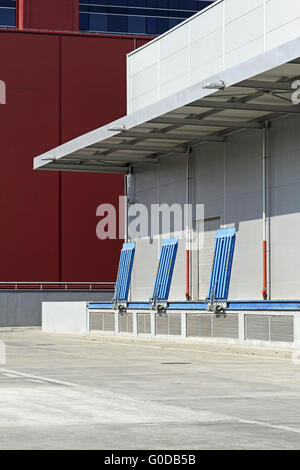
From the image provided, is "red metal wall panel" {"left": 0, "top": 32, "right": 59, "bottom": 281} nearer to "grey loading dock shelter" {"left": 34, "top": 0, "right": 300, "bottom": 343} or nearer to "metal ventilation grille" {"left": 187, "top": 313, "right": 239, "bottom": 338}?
"grey loading dock shelter" {"left": 34, "top": 0, "right": 300, "bottom": 343}

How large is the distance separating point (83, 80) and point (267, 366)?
33.3 metres

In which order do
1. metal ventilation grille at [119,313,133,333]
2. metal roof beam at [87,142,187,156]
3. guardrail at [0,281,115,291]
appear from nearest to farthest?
metal ventilation grille at [119,313,133,333]
metal roof beam at [87,142,187,156]
guardrail at [0,281,115,291]

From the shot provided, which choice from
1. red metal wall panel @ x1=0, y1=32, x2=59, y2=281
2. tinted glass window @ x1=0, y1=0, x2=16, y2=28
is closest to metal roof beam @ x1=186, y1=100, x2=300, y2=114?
red metal wall panel @ x1=0, y1=32, x2=59, y2=281

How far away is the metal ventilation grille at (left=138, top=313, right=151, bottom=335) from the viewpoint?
3322cm

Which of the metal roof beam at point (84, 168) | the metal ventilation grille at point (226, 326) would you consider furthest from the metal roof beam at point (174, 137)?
the metal ventilation grille at point (226, 326)

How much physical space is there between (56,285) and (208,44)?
66.3ft

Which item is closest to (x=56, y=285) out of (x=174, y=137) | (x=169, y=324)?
(x=174, y=137)

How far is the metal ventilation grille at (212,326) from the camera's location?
27516 millimetres

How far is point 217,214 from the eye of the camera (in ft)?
112

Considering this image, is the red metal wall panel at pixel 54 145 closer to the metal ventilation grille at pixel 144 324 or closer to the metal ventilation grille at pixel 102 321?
the metal ventilation grille at pixel 102 321

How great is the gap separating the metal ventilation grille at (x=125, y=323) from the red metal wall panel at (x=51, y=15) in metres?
26.8

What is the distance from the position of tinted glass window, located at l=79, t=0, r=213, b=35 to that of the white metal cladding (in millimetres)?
63303

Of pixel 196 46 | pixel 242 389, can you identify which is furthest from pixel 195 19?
pixel 242 389
